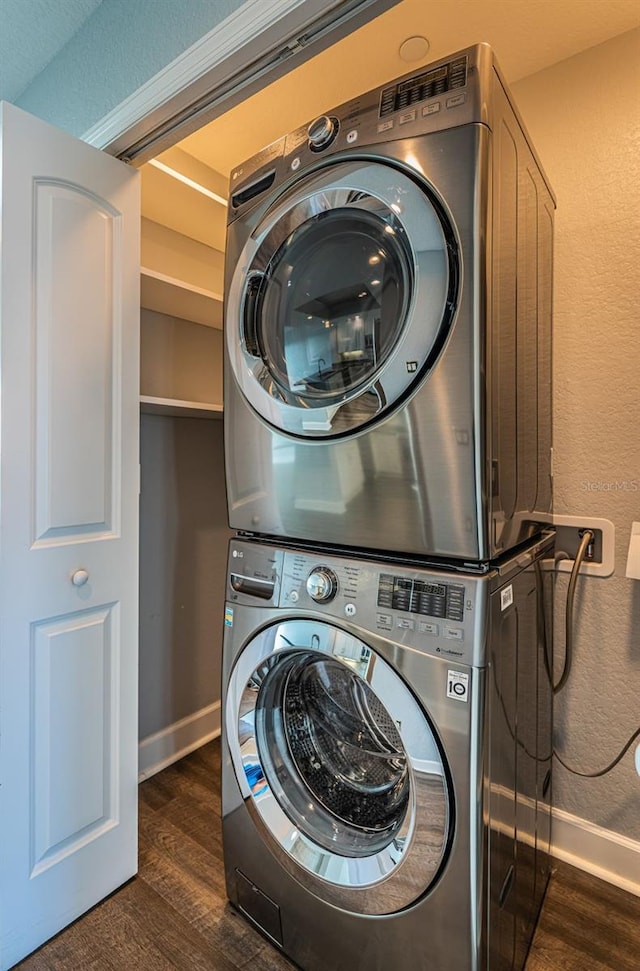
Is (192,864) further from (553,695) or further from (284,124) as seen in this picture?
(284,124)

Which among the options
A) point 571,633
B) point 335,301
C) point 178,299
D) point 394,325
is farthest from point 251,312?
point 571,633

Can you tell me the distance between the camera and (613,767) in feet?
4.89

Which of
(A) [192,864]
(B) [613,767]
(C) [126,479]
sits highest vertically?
(C) [126,479]

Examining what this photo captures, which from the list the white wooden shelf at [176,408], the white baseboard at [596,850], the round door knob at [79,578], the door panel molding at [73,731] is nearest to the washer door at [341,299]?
the white wooden shelf at [176,408]

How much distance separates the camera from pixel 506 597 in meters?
1.00

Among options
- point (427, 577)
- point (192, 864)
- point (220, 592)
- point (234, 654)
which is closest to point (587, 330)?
point (427, 577)

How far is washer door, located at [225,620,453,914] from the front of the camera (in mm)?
965

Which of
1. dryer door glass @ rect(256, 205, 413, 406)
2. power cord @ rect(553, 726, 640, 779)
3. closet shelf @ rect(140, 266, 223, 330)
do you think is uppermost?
closet shelf @ rect(140, 266, 223, 330)

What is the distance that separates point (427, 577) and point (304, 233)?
81cm

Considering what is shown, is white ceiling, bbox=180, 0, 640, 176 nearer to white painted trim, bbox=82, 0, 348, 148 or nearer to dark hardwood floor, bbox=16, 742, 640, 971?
white painted trim, bbox=82, 0, 348, 148

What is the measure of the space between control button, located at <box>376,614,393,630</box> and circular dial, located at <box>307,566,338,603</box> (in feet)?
0.38

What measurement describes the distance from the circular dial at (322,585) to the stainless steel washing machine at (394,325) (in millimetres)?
72

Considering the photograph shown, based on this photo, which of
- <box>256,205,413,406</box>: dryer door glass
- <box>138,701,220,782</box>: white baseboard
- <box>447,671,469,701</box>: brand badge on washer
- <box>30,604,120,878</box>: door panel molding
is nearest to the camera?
<box>447,671,469,701</box>: brand badge on washer

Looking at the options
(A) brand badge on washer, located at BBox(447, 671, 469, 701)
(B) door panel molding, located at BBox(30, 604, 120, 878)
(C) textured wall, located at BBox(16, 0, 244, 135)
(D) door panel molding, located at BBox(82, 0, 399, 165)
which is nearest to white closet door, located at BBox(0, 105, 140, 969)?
(B) door panel molding, located at BBox(30, 604, 120, 878)
